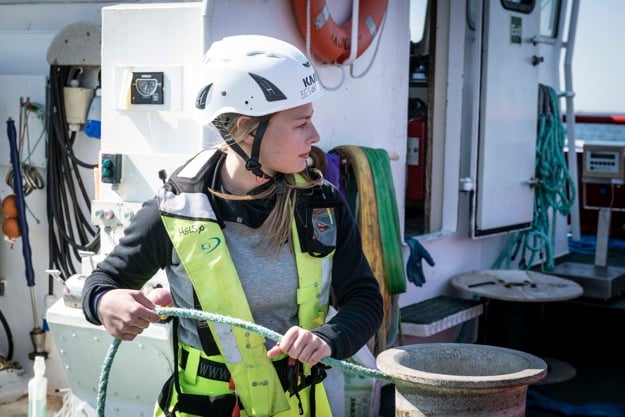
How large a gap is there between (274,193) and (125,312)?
19.5 inches

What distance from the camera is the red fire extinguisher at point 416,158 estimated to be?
22.5ft

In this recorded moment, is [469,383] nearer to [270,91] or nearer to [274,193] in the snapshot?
[274,193]

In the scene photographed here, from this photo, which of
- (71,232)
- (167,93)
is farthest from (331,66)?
(71,232)

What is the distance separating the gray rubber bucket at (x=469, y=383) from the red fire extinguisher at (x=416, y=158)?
409 cm

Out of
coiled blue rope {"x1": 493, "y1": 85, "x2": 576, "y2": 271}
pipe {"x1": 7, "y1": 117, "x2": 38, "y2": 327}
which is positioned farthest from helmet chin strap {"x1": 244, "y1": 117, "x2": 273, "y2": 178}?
coiled blue rope {"x1": 493, "y1": 85, "x2": 576, "y2": 271}

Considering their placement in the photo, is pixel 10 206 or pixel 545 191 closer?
pixel 10 206

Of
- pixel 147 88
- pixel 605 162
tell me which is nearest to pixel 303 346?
pixel 147 88

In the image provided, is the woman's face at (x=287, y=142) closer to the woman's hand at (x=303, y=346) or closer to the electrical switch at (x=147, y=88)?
the woman's hand at (x=303, y=346)

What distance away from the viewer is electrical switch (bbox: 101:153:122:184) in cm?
453

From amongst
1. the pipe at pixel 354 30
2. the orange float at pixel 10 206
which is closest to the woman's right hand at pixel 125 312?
the pipe at pixel 354 30

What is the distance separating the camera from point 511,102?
6.86m

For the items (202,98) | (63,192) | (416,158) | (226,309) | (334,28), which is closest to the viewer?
(226,309)

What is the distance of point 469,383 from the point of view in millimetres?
2529

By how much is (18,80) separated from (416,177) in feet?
9.31
